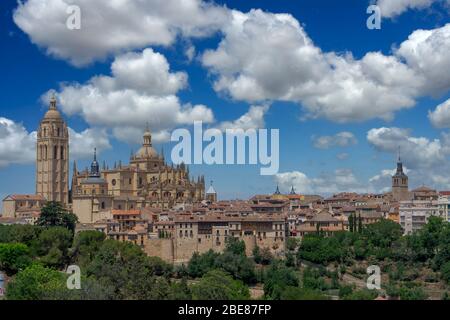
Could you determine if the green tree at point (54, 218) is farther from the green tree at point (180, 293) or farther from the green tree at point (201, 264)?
the green tree at point (180, 293)

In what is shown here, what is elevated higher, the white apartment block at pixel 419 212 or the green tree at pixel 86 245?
the white apartment block at pixel 419 212

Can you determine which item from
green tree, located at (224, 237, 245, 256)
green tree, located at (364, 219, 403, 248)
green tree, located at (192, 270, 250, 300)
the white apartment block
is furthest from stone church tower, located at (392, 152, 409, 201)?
green tree, located at (192, 270, 250, 300)

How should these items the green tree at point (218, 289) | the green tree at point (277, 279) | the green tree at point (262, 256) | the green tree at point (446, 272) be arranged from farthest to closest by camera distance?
the green tree at point (262, 256) < the green tree at point (446, 272) < the green tree at point (277, 279) < the green tree at point (218, 289)

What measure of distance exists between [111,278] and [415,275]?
15991mm

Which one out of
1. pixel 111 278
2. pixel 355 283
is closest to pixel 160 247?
pixel 355 283

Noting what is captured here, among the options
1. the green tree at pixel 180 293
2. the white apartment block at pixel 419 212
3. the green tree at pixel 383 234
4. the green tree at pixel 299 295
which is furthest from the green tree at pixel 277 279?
the white apartment block at pixel 419 212

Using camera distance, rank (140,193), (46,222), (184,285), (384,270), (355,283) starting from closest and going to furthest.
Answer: (184,285) < (355,283) < (384,270) < (46,222) < (140,193)

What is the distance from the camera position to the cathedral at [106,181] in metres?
54.4

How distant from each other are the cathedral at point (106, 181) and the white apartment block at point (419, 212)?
569 inches

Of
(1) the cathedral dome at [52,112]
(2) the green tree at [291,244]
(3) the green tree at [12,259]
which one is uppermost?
(1) the cathedral dome at [52,112]

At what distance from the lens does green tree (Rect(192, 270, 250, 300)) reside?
26844 millimetres

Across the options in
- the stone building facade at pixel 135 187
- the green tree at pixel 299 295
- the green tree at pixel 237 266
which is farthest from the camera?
the stone building facade at pixel 135 187
